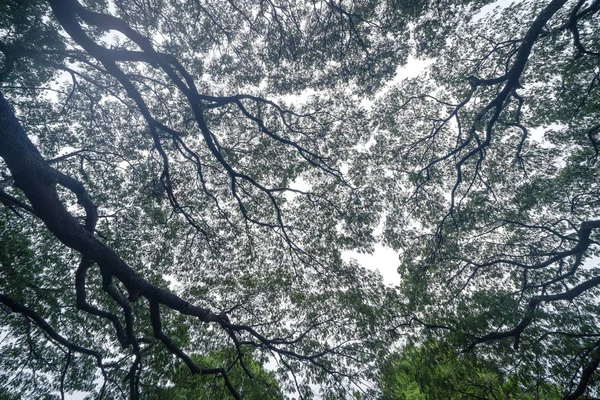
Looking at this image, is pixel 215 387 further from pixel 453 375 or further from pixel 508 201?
pixel 508 201

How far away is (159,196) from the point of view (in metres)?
5.86

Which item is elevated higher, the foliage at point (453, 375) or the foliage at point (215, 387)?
the foliage at point (215, 387)

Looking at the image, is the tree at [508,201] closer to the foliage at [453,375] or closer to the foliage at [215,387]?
the foliage at [453,375]

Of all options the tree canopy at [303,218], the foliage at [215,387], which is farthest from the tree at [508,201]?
the foliage at [215,387]

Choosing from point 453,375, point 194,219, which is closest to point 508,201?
point 453,375

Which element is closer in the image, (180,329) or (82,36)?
(82,36)

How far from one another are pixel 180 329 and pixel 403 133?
25.5 feet

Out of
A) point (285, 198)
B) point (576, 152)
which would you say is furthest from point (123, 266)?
point (576, 152)

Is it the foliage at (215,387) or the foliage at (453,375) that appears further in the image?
the foliage at (215,387)

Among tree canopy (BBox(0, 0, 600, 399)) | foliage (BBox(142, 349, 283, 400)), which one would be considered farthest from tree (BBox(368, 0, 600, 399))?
foliage (BBox(142, 349, 283, 400))

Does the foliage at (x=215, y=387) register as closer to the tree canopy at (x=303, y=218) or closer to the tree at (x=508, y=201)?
the tree canopy at (x=303, y=218)

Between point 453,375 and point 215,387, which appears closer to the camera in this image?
point 453,375

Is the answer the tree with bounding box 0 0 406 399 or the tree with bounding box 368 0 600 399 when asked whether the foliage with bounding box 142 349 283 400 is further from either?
the tree with bounding box 368 0 600 399

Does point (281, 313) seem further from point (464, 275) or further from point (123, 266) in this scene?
point (464, 275)
